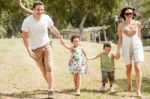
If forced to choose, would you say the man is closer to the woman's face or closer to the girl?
the girl

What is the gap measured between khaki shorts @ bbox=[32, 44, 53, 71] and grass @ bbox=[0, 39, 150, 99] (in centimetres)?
74

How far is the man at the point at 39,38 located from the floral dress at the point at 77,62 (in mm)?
807

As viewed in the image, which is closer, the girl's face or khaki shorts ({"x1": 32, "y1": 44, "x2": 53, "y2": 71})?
khaki shorts ({"x1": 32, "y1": 44, "x2": 53, "y2": 71})

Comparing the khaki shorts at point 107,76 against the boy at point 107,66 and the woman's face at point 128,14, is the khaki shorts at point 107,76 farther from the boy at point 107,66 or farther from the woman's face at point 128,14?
the woman's face at point 128,14

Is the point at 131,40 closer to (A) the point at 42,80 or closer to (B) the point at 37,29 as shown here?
(B) the point at 37,29

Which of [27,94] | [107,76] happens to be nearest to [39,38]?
[27,94]

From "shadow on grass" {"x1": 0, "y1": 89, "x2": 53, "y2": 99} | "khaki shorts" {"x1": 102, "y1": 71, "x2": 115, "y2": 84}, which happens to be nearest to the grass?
"shadow on grass" {"x1": 0, "y1": 89, "x2": 53, "y2": 99}

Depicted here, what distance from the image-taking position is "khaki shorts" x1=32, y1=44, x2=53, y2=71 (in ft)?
32.5

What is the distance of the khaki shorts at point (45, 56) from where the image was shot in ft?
32.5

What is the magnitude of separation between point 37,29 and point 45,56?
0.62 meters

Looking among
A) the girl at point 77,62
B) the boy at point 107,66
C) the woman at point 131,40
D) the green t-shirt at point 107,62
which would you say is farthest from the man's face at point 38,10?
the green t-shirt at point 107,62

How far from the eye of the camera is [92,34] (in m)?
55.2

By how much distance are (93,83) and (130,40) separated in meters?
2.71

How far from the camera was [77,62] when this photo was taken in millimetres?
10672
